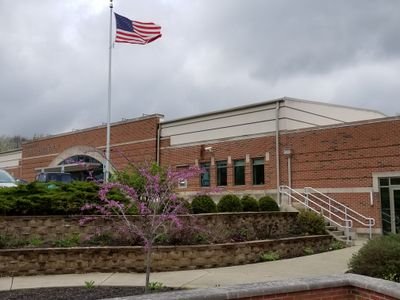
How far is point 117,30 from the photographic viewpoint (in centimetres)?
2669

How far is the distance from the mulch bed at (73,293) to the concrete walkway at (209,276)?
2.41ft

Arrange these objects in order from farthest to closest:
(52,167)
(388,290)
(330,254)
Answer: (52,167) → (330,254) → (388,290)

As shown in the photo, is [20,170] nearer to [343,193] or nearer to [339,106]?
[339,106]

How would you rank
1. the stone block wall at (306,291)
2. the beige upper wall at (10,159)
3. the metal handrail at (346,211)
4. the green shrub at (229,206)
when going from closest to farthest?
the stone block wall at (306,291)
the green shrub at (229,206)
the metal handrail at (346,211)
the beige upper wall at (10,159)

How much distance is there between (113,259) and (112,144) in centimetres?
2419

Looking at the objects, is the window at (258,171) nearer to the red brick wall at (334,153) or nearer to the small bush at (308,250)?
the red brick wall at (334,153)

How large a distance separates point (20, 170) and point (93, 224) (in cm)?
3785

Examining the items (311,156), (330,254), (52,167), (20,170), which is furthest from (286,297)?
(20,170)

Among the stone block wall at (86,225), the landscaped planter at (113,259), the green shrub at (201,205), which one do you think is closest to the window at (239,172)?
the green shrub at (201,205)

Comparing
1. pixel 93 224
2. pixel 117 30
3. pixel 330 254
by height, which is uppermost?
pixel 117 30

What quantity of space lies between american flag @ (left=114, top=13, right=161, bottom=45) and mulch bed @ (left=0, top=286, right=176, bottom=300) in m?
19.0

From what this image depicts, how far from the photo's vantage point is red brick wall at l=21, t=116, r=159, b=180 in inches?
1296

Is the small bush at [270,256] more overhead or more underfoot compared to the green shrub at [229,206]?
more underfoot

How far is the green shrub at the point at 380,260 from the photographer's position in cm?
900
